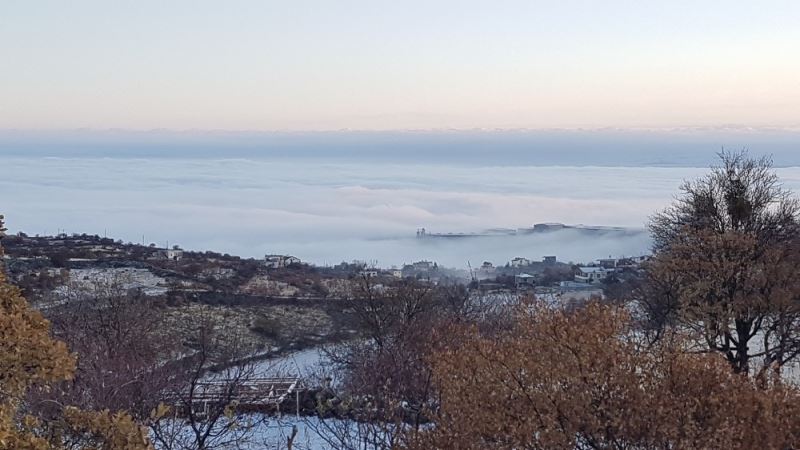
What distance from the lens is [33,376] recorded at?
381 centimetres

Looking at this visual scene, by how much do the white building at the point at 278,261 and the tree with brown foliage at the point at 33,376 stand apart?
116 ft

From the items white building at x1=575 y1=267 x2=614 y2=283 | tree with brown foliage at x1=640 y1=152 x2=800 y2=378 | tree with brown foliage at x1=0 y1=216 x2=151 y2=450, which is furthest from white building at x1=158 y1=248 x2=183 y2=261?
tree with brown foliage at x1=0 y1=216 x2=151 y2=450

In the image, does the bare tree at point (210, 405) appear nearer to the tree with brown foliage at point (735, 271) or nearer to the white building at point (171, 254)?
the tree with brown foliage at point (735, 271)

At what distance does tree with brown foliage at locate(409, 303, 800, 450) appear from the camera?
21.5ft

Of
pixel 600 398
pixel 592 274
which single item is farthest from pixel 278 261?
pixel 600 398

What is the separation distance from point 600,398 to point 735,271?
11.2m

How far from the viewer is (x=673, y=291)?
721 inches

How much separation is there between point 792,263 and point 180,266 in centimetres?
2619

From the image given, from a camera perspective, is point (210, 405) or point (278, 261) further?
point (278, 261)

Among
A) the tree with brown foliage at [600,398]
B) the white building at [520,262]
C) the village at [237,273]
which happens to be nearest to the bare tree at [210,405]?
the tree with brown foliage at [600,398]

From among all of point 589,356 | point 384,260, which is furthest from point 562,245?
point 589,356

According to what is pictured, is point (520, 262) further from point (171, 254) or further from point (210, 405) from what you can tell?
point (210, 405)

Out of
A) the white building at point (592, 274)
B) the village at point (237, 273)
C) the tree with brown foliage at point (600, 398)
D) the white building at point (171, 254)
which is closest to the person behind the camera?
the tree with brown foliage at point (600, 398)

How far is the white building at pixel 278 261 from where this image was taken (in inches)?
1598
